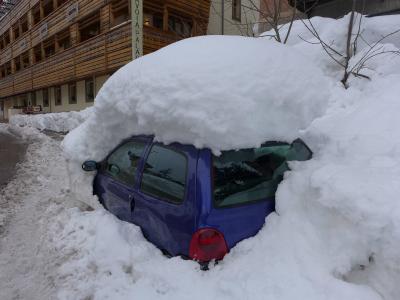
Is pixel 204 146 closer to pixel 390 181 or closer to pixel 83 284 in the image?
pixel 390 181

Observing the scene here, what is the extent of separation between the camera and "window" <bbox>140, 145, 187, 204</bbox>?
2885 mm

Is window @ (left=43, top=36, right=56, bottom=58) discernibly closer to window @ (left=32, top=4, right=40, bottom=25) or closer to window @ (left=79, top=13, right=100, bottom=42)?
window @ (left=32, top=4, right=40, bottom=25)

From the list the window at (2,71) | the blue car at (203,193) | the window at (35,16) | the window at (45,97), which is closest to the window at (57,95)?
the window at (45,97)

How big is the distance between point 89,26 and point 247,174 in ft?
70.9

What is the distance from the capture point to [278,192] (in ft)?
9.80

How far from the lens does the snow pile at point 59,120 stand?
1678 cm

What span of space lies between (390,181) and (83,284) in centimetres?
264

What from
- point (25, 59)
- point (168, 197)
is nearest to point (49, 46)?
point (25, 59)

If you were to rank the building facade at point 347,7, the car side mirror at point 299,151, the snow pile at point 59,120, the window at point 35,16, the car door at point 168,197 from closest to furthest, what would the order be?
1. the car door at point 168,197
2. the car side mirror at point 299,151
3. the building facade at point 347,7
4. the snow pile at point 59,120
5. the window at point 35,16

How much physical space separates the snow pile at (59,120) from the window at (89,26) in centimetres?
554

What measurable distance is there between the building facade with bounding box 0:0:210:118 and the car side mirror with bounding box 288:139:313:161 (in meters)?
13.0

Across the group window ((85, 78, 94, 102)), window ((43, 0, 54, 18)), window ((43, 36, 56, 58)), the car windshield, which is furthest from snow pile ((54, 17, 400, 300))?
window ((43, 0, 54, 18))

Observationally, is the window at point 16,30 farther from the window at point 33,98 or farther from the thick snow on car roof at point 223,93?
the thick snow on car roof at point 223,93

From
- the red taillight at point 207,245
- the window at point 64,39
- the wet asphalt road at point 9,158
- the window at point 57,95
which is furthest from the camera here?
the window at point 57,95
